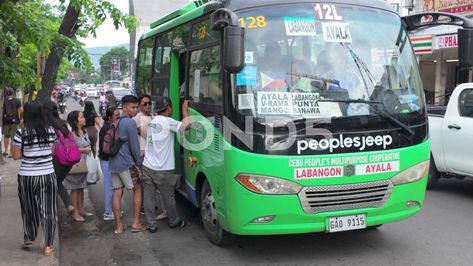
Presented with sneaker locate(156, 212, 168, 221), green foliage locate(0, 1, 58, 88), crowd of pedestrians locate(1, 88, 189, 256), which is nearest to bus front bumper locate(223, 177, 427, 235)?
crowd of pedestrians locate(1, 88, 189, 256)

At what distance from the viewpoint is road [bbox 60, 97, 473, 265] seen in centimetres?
504

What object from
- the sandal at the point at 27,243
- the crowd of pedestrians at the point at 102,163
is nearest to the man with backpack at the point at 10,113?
the crowd of pedestrians at the point at 102,163

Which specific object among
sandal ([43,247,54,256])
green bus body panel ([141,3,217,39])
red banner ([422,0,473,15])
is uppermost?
red banner ([422,0,473,15])

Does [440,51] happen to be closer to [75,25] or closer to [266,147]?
[75,25]

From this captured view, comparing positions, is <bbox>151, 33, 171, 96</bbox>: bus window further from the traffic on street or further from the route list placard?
Result: the route list placard

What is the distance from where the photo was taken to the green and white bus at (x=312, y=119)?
4.54 meters

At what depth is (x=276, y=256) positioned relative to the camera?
5141 mm

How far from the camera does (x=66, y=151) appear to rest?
5883 mm

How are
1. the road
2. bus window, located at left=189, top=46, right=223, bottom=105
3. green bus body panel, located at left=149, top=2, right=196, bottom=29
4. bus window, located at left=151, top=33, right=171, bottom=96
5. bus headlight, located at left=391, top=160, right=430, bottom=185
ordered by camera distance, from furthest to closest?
bus window, located at left=151, top=33, right=171, bottom=96 < green bus body panel, located at left=149, top=2, right=196, bottom=29 < bus window, located at left=189, top=46, right=223, bottom=105 < the road < bus headlight, located at left=391, top=160, right=430, bottom=185

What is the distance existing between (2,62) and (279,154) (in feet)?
10.1

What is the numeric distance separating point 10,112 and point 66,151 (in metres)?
6.76

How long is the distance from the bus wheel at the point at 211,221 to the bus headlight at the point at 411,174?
1810 mm

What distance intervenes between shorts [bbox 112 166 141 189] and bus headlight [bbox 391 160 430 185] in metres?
3.14

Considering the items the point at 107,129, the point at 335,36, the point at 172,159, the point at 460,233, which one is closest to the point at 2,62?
the point at 107,129
